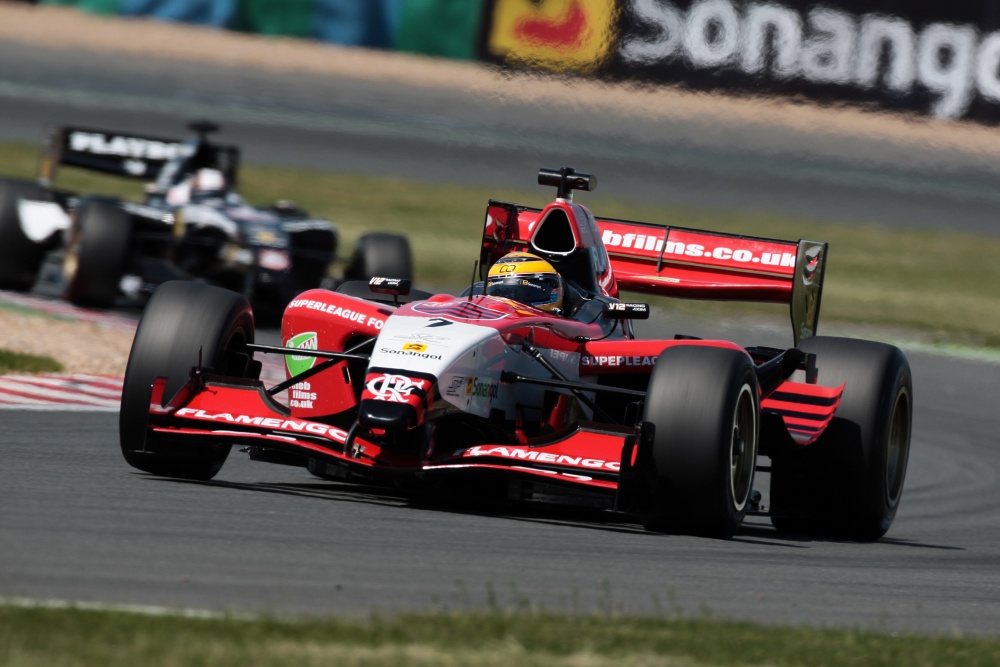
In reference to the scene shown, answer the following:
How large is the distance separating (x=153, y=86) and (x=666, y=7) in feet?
38.1

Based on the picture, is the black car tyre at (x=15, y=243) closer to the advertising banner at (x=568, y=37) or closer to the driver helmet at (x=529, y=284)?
the advertising banner at (x=568, y=37)

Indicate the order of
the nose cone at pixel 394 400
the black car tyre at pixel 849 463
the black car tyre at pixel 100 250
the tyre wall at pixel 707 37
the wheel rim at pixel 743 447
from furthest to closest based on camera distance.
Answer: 1. the tyre wall at pixel 707 37
2. the black car tyre at pixel 100 250
3. the black car tyre at pixel 849 463
4. the wheel rim at pixel 743 447
5. the nose cone at pixel 394 400

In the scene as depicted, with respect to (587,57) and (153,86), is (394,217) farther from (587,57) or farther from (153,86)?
(587,57)

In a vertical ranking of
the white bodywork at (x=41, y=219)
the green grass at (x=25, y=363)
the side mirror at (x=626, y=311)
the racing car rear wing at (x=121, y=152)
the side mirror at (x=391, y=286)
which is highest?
the racing car rear wing at (x=121, y=152)

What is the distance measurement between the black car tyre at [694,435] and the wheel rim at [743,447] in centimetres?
21

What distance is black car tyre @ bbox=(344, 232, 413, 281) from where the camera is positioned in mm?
15875

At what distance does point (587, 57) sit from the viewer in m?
16.0

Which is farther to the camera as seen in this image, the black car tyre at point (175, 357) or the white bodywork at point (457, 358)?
the black car tyre at point (175, 357)

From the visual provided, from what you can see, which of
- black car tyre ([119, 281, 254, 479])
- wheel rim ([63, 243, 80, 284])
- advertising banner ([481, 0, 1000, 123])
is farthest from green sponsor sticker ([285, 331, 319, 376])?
wheel rim ([63, 243, 80, 284])

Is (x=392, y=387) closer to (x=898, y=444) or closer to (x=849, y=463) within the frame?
(x=849, y=463)

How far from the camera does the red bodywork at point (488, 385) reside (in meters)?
7.21

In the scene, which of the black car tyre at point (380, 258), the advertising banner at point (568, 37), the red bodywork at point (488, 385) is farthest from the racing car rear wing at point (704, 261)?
A: the black car tyre at point (380, 258)

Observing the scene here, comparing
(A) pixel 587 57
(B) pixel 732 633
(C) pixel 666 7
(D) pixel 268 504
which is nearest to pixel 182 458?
(D) pixel 268 504

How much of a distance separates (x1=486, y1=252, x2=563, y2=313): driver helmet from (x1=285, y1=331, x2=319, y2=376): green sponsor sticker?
93 centimetres
